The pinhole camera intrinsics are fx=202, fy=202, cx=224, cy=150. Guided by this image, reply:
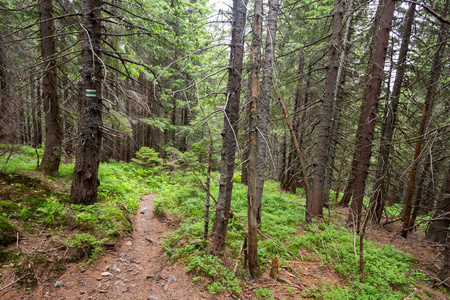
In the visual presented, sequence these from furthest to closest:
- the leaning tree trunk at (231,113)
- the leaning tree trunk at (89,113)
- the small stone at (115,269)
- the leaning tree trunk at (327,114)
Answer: the leaning tree trunk at (327,114)
the leaning tree trunk at (89,113)
the small stone at (115,269)
the leaning tree trunk at (231,113)

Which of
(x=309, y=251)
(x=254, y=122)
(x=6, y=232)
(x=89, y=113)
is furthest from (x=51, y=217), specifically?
(x=309, y=251)

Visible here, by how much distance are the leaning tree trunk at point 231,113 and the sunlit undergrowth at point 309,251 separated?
738 mm

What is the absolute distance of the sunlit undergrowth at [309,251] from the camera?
421 centimetres

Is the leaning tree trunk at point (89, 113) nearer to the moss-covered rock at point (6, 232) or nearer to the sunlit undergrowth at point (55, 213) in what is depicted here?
the sunlit undergrowth at point (55, 213)

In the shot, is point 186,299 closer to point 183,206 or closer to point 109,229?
point 109,229

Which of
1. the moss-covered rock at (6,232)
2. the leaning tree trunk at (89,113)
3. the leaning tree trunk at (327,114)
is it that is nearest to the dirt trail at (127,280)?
the moss-covered rock at (6,232)

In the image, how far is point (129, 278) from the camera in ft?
14.1

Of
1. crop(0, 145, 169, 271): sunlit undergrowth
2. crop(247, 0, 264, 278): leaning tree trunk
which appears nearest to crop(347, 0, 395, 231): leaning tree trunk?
crop(247, 0, 264, 278): leaning tree trunk

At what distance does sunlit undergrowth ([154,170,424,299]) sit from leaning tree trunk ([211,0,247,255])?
0.74 metres

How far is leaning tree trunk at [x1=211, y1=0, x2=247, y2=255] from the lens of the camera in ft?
14.1

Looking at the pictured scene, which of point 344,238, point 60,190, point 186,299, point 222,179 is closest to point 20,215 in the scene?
point 60,190

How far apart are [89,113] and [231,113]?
151 inches

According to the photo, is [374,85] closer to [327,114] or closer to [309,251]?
[327,114]

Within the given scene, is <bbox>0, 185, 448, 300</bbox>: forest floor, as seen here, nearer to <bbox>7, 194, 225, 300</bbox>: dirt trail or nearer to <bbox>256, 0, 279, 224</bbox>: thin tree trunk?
<bbox>7, 194, 225, 300</bbox>: dirt trail
